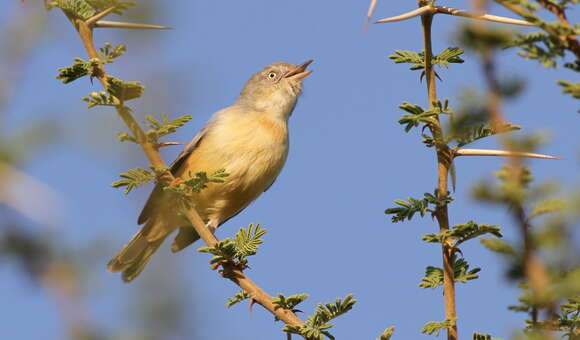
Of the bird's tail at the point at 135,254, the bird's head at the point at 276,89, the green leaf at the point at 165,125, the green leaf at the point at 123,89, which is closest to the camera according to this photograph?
the green leaf at the point at 123,89

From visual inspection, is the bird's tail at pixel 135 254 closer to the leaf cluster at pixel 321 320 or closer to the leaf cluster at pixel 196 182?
the leaf cluster at pixel 196 182

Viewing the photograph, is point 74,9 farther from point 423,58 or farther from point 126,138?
point 423,58

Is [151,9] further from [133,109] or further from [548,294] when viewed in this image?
[548,294]

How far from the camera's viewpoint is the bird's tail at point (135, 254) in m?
6.94

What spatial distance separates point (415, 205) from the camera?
7.75ft

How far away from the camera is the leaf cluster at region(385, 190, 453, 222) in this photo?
91.4 inches

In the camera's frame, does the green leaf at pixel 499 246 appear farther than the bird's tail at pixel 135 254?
No

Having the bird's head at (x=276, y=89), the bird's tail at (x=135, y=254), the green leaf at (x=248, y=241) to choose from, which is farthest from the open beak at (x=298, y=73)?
the green leaf at (x=248, y=241)

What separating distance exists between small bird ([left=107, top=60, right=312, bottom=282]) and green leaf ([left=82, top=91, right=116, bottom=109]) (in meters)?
3.06

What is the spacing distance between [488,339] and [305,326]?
65cm

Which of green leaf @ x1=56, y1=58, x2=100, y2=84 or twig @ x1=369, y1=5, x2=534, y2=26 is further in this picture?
green leaf @ x1=56, y1=58, x2=100, y2=84

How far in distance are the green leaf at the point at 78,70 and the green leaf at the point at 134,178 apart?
47 cm

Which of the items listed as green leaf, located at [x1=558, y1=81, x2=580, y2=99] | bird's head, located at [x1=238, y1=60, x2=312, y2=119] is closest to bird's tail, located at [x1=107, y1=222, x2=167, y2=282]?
bird's head, located at [x1=238, y1=60, x2=312, y2=119]

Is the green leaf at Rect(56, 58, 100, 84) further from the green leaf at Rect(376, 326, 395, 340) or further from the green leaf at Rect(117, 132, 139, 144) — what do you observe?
the green leaf at Rect(376, 326, 395, 340)
